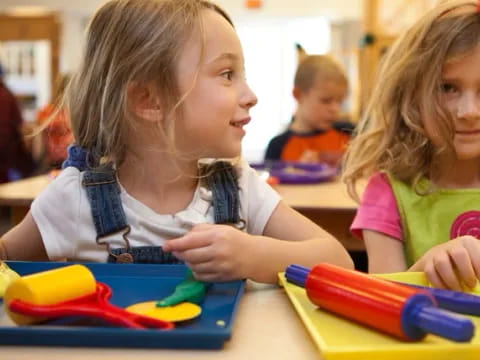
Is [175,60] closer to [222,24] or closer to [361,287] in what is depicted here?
[222,24]

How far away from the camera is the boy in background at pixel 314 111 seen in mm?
2643

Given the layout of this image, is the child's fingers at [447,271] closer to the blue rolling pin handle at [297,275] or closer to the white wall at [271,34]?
the blue rolling pin handle at [297,275]

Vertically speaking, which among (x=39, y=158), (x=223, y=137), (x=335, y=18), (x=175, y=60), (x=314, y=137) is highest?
(x=335, y=18)

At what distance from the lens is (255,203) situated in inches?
38.4

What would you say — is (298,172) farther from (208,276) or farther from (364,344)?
(364,344)

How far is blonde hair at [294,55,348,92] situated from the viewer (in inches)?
104

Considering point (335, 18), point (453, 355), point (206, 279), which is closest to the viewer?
point (453, 355)

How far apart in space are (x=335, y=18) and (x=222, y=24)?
22.6 feet

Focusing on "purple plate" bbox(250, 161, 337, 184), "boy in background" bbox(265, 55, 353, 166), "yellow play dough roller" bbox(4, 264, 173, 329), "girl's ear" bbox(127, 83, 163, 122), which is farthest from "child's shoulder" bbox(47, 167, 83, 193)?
"boy in background" bbox(265, 55, 353, 166)

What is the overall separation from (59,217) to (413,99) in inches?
23.9

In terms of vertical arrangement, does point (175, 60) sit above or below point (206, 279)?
above

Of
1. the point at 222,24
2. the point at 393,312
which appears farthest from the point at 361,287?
the point at 222,24

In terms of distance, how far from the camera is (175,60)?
91 centimetres

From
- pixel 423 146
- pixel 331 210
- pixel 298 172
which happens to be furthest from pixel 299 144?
pixel 423 146
